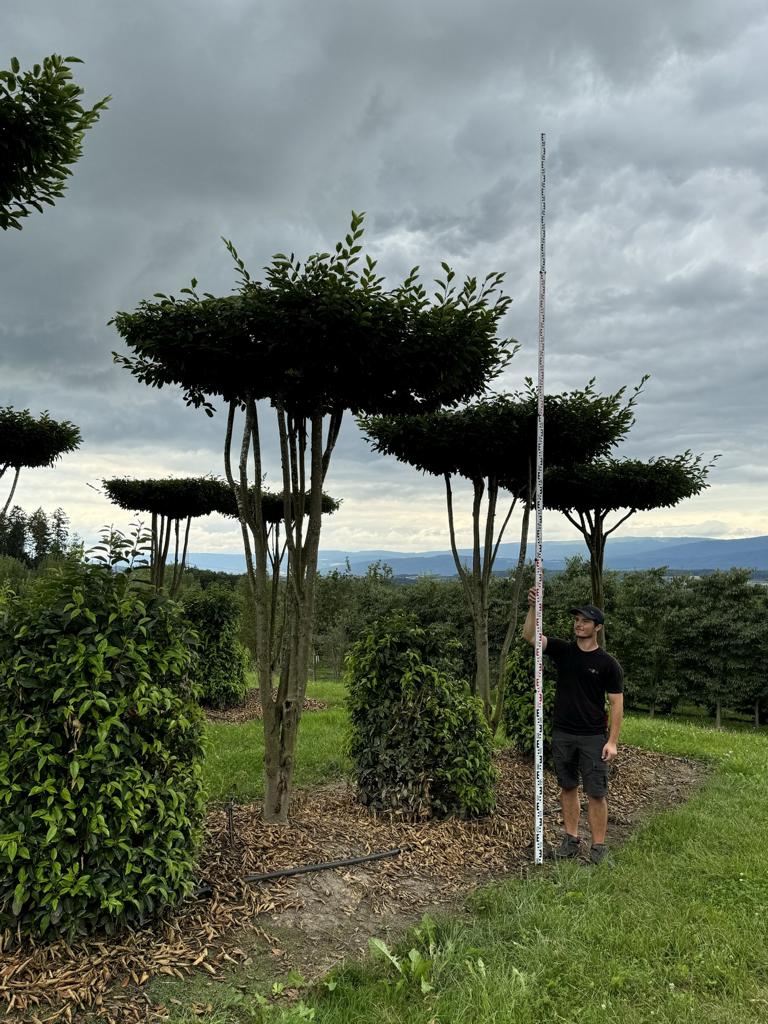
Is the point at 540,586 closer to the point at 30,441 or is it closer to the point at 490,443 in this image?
the point at 490,443

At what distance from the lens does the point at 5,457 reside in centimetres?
1104

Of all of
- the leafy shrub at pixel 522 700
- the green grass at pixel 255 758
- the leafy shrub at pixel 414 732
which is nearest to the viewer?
the leafy shrub at pixel 414 732

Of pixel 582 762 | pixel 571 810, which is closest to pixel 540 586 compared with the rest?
pixel 582 762

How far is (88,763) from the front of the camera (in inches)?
122

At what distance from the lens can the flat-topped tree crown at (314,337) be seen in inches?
160

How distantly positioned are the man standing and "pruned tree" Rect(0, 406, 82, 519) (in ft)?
30.8

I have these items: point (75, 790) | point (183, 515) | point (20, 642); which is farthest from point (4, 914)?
point (183, 515)

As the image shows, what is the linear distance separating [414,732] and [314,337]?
10.8 ft

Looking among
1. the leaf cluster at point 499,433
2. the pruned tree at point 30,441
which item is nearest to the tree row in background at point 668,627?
the pruned tree at point 30,441

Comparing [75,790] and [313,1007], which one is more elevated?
[75,790]

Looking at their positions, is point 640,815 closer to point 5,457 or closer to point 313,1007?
point 313,1007

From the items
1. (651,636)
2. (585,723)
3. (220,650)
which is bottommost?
(651,636)

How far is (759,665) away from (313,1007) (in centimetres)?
3288

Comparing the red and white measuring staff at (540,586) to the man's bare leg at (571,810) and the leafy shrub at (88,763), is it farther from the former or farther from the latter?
the leafy shrub at (88,763)
